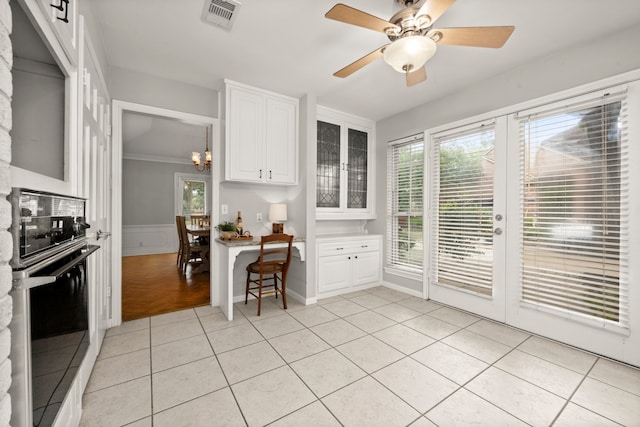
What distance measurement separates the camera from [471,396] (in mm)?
1697

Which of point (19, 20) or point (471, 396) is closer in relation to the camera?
point (19, 20)

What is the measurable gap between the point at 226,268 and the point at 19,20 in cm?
246

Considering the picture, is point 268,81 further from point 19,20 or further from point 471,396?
point 471,396

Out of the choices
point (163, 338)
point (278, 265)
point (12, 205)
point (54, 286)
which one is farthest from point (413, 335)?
point (12, 205)

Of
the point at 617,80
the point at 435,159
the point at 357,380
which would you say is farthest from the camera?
the point at 435,159

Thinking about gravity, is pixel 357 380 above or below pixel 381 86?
below

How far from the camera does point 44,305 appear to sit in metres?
0.91

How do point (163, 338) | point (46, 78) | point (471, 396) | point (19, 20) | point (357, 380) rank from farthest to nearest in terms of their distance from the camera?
point (163, 338) < point (357, 380) < point (471, 396) < point (46, 78) < point (19, 20)

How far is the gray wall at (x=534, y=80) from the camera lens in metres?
2.12

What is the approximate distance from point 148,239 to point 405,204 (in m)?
6.56

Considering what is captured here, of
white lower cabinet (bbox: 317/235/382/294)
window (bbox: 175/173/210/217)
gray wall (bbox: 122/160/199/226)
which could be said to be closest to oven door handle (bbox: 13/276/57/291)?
white lower cabinet (bbox: 317/235/382/294)

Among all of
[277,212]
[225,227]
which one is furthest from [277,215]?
[225,227]

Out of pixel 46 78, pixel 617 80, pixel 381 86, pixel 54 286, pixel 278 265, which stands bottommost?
pixel 278 265

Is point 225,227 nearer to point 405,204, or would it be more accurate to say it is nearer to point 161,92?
point 161,92
